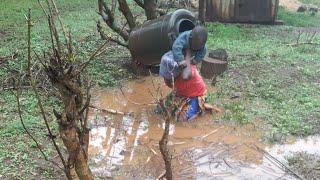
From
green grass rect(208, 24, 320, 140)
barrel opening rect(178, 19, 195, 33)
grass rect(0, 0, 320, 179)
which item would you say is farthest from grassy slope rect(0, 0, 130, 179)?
green grass rect(208, 24, 320, 140)

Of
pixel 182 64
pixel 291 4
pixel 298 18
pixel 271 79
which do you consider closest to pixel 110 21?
pixel 182 64

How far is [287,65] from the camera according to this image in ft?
30.7

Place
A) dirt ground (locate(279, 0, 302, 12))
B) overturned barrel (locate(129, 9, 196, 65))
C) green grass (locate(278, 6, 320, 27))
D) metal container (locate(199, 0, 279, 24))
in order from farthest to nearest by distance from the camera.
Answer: dirt ground (locate(279, 0, 302, 12)) → green grass (locate(278, 6, 320, 27)) → metal container (locate(199, 0, 279, 24)) → overturned barrel (locate(129, 9, 196, 65))

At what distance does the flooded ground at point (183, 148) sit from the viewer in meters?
5.49

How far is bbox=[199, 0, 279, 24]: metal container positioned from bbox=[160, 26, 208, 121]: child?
649 centimetres

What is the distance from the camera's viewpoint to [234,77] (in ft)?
28.6

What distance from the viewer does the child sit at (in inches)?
272

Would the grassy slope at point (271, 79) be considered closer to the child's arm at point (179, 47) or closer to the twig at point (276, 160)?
the twig at point (276, 160)

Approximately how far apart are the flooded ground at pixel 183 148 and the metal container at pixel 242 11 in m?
6.54

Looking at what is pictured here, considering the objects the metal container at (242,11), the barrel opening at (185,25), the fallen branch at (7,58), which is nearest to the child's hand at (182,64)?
the barrel opening at (185,25)

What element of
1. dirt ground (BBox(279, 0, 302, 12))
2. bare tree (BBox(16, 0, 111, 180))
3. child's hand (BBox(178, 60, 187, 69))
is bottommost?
dirt ground (BBox(279, 0, 302, 12))

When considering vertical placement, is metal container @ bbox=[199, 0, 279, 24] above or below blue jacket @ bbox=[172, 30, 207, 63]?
below

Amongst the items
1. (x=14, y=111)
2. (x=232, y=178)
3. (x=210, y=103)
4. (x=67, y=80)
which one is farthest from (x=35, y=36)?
(x=67, y=80)

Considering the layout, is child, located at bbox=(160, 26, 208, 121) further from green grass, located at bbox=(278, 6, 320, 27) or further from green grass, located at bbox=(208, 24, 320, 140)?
green grass, located at bbox=(278, 6, 320, 27)
